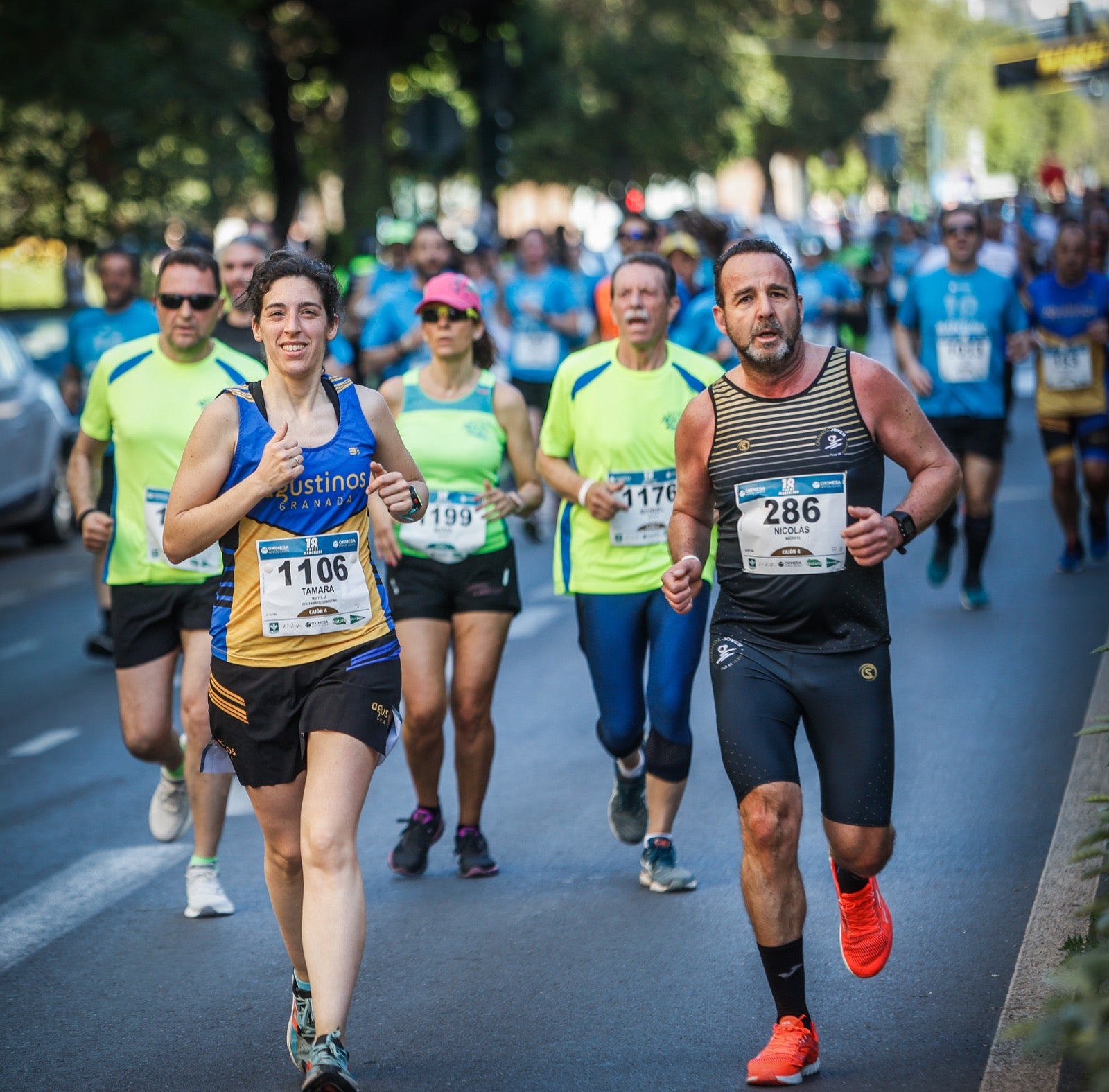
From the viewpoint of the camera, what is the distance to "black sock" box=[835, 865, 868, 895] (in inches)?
186

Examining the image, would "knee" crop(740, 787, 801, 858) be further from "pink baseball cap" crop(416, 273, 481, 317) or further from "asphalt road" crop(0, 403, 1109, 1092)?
"pink baseball cap" crop(416, 273, 481, 317)

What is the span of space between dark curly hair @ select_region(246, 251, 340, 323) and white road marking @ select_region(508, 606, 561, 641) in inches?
236

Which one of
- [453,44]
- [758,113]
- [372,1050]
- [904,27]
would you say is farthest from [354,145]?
[904,27]

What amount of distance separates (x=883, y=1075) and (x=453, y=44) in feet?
95.0

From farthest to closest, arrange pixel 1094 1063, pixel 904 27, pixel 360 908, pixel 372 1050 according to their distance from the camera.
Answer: pixel 904 27
pixel 372 1050
pixel 360 908
pixel 1094 1063

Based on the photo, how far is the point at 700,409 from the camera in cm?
485

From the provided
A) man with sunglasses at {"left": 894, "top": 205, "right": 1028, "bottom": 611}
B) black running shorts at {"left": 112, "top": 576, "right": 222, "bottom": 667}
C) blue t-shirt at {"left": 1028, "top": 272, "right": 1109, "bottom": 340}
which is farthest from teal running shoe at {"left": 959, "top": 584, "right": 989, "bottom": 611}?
black running shorts at {"left": 112, "top": 576, "right": 222, "bottom": 667}

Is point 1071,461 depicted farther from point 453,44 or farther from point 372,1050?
point 453,44

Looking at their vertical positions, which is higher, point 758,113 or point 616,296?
point 758,113

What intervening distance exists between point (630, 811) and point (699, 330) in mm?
4343

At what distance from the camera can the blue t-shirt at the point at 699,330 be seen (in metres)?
10.2

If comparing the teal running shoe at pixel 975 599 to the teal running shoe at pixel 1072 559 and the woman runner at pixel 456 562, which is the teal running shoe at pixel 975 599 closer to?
the teal running shoe at pixel 1072 559

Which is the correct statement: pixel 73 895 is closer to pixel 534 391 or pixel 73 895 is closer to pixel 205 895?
pixel 205 895

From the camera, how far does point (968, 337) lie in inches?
411
